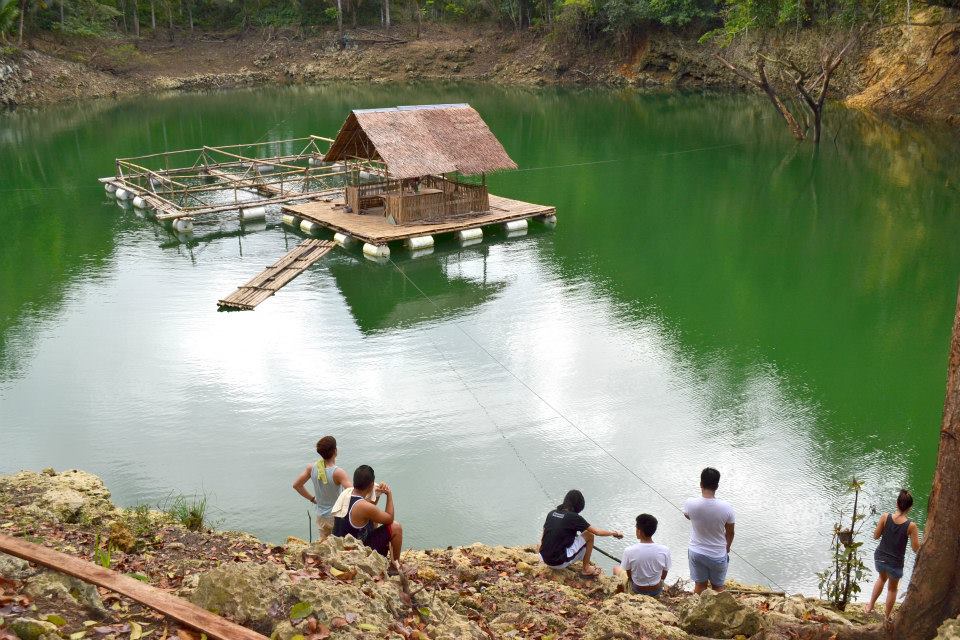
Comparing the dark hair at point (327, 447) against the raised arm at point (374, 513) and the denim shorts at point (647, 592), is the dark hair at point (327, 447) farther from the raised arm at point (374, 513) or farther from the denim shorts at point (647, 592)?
the denim shorts at point (647, 592)

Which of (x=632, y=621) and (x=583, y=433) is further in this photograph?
(x=583, y=433)

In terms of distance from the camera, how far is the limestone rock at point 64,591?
4.83 meters

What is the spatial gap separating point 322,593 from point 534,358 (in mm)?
8983

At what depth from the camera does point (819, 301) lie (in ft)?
52.3

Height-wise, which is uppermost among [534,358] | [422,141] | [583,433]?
[422,141]

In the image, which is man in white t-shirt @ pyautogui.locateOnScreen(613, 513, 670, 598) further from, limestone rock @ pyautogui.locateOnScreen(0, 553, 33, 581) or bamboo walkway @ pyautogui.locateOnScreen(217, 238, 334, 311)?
bamboo walkway @ pyautogui.locateOnScreen(217, 238, 334, 311)

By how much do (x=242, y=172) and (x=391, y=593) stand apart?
83.0 ft

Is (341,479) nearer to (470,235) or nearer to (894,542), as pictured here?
(894,542)

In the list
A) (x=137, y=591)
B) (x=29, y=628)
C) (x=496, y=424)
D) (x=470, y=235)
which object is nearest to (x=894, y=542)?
(x=137, y=591)

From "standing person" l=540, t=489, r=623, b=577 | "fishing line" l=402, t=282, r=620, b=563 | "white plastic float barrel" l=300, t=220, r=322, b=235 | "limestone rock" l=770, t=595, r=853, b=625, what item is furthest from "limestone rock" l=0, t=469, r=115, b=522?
"white plastic float barrel" l=300, t=220, r=322, b=235

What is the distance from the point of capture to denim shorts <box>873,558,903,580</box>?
681cm

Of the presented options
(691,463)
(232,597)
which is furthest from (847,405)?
(232,597)

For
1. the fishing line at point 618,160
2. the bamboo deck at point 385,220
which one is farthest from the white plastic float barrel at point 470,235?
the fishing line at point 618,160

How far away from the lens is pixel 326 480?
297 inches
